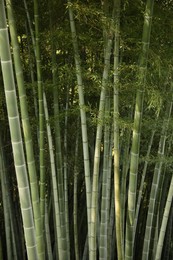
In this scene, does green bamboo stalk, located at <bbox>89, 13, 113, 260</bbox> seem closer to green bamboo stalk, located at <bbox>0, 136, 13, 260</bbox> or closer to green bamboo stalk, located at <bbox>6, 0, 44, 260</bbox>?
green bamboo stalk, located at <bbox>6, 0, 44, 260</bbox>

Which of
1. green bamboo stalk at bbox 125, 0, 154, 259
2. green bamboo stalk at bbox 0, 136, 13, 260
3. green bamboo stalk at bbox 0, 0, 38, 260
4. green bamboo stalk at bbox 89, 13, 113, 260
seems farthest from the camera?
green bamboo stalk at bbox 0, 136, 13, 260

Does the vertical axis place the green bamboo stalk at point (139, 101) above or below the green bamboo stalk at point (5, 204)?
above

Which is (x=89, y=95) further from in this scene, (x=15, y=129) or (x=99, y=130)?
(x=15, y=129)

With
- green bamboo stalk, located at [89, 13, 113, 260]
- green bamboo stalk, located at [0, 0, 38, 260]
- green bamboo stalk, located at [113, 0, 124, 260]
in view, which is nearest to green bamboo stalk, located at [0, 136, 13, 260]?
green bamboo stalk, located at [89, 13, 113, 260]

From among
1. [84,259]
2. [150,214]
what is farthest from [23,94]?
[84,259]

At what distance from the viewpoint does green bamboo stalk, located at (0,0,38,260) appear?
1.74 metres

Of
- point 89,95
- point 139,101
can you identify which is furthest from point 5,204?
point 139,101

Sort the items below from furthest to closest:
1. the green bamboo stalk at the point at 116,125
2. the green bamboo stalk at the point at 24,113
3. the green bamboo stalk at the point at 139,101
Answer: the green bamboo stalk at the point at 116,125
the green bamboo stalk at the point at 139,101
the green bamboo stalk at the point at 24,113

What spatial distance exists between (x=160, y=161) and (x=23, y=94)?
210 cm

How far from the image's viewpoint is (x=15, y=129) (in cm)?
190

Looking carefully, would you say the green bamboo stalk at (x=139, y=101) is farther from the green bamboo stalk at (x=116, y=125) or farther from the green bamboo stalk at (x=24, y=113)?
the green bamboo stalk at (x=24, y=113)

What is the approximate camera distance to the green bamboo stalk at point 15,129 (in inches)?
68.6

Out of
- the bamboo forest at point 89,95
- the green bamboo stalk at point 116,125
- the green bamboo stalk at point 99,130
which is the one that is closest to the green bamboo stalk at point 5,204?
the bamboo forest at point 89,95

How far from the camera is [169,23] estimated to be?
3287 mm
